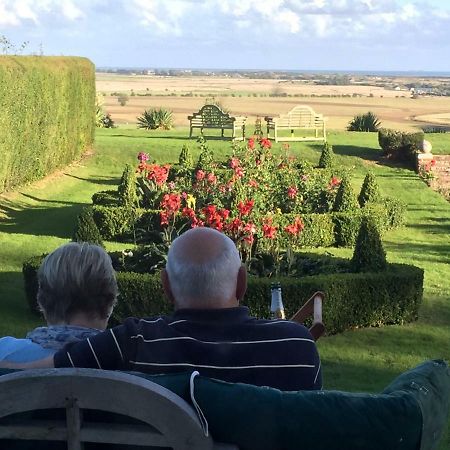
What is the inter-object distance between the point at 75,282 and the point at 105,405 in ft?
2.70

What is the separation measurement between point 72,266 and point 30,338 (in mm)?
280

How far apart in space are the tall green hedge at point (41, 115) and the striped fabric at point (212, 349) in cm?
1275

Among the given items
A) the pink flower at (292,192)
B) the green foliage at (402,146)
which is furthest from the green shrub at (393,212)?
the green foliage at (402,146)

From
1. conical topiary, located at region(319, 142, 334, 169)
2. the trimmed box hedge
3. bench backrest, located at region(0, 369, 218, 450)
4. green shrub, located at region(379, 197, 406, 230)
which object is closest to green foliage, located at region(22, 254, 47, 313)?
the trimmed box hedge

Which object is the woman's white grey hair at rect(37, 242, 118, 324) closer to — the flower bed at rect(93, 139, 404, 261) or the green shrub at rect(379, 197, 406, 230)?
the flower bed at rect(93, 139, 404, 261)

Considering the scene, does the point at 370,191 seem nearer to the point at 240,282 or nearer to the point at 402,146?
the point at 402,146

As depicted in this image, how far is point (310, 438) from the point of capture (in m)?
1.86

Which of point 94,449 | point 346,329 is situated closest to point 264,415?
point 94,449

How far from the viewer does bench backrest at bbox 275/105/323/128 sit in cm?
2321

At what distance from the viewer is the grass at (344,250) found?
21.4 ft

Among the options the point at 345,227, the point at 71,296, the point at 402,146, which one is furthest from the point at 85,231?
the point at 402,146

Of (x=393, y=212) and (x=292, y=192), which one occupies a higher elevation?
(x=292, y=192)

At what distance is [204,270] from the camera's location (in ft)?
7.95

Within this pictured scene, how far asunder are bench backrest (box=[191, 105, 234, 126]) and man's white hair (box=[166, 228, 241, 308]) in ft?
70.0
